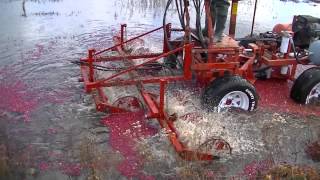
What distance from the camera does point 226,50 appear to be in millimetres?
7723

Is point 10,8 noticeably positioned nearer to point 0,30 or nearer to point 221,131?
point 0,30

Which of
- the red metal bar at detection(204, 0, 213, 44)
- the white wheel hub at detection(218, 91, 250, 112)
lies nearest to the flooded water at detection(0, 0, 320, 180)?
the white wheel hub at detection(218, 91, 250, 112)

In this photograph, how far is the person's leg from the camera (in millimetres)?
7891

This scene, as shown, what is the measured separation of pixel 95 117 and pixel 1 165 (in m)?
2.46

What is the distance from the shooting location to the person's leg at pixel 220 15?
7.89 metres

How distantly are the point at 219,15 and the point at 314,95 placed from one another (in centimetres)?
249

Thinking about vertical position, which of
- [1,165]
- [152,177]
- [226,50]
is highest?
[226,50]

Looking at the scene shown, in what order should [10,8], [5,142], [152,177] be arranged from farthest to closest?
1. [10,8]
2. [5,142]
3. [152,177]

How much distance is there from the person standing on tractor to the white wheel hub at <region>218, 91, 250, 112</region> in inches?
42.4

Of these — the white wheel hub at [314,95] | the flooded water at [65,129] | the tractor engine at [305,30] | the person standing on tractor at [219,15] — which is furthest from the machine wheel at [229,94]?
the tractor engine at [305,30]

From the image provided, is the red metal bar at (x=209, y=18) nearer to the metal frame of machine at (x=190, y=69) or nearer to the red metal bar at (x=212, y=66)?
→ the metal frame of machine at (x=190, y=69)

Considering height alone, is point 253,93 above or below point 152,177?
above

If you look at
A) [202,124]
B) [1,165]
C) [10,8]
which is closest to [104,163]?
[1,165]

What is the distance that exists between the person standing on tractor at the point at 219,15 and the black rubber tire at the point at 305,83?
1.77 metres
